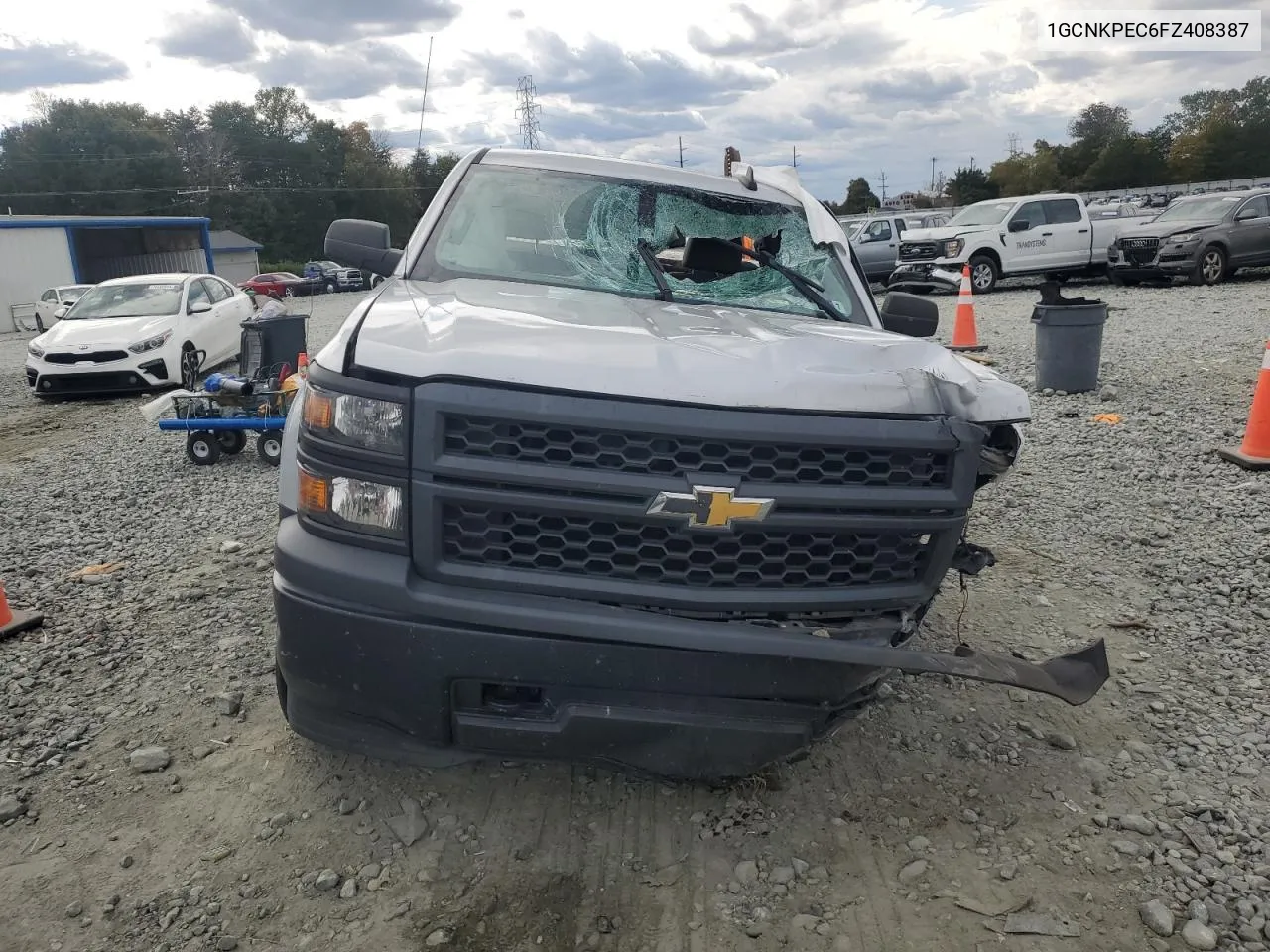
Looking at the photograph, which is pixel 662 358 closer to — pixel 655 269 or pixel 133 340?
pixel 655 269

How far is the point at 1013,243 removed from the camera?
17641mm

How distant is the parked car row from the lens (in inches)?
655

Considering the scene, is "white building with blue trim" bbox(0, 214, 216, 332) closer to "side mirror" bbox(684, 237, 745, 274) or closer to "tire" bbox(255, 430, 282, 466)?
"tire" bbox(255, 430, 282, 466)

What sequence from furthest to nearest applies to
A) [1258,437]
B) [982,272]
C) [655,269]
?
[982,272]
[1258,437]
[655,269]

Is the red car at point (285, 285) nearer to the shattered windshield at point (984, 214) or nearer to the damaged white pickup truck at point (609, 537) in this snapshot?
the shattered windshield at point (984, 214)

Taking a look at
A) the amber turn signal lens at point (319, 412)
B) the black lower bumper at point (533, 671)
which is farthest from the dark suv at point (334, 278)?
the black lower bumper at point (533, 671)

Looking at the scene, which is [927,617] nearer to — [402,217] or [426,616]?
[426,616]

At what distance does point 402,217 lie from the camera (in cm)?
8188

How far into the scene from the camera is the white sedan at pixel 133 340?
11.4 m

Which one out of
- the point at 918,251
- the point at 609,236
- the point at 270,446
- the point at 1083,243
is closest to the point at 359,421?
the point at 609,236

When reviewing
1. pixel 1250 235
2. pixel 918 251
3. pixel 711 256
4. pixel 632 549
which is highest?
pixel 1250 235

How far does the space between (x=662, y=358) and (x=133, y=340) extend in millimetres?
11062

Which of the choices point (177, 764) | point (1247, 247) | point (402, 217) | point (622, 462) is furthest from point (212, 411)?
point (402, 217)

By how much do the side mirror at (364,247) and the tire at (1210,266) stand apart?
56.4 feet
